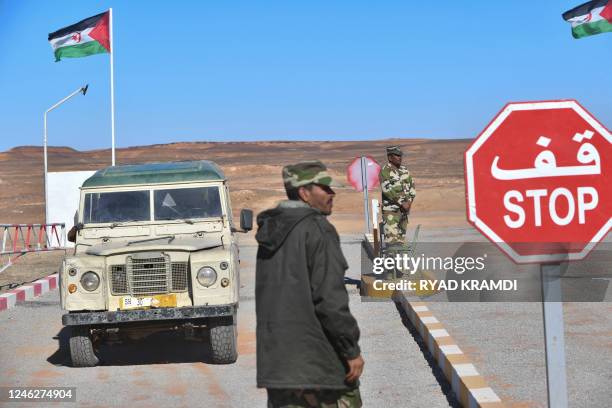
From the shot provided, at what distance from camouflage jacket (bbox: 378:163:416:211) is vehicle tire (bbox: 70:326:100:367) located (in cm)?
504

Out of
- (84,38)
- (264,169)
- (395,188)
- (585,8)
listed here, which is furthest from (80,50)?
(264,169)

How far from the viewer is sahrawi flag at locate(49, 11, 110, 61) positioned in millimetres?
29188

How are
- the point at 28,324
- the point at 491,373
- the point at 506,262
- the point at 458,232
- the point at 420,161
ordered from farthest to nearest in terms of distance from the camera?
the point at 420,161 < the point at 458,232 < the point at 506,262 < the point at 28,324 < the point at 491,373

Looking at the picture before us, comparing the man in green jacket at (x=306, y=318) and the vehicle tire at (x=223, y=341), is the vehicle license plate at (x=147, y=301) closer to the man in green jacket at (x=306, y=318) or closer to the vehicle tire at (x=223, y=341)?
the vehicle tire at (x=223, y=341)

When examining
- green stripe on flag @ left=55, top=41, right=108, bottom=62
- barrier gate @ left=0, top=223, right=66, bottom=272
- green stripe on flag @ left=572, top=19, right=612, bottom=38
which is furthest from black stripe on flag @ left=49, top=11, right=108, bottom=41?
green stripe on flag @ left=572, top=19, right=612, bottom=38

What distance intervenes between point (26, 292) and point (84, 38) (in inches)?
615

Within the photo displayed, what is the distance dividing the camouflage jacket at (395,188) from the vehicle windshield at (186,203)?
3011mm

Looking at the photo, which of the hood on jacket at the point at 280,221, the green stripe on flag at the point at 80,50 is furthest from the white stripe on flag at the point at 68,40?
the hood on jacket at the point at 280,221

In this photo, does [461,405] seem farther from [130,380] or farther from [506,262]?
[506,262]

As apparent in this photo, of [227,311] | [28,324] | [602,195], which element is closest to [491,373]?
[227,311]

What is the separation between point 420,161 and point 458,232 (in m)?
76.3

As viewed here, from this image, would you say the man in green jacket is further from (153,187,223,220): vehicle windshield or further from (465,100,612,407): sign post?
(153,187,223,220): vehicle windshield

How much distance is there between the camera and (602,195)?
3643 millimetres

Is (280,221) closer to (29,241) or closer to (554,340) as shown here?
(554,340)
